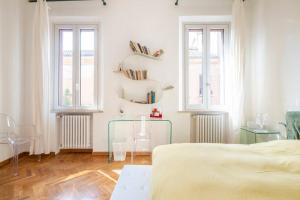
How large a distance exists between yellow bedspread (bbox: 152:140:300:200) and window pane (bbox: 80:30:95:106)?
2650mm

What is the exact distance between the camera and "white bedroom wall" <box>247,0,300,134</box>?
2582 mm

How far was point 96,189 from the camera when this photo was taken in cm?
226

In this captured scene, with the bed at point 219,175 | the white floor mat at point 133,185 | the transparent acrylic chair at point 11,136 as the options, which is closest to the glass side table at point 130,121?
the transparent acrylic chair at point 11,136

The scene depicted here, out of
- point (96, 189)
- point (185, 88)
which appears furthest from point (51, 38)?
point (96, 189)

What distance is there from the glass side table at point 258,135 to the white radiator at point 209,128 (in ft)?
1.67

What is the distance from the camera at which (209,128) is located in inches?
144

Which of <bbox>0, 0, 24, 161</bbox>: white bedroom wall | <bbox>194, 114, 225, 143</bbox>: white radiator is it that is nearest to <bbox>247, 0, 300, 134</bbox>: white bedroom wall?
<bbox>194, 114, 225, 143</bbox>: white radiator

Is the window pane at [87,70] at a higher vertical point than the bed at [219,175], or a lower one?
higher

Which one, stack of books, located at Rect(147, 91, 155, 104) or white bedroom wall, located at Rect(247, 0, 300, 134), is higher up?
white bedroom wall, located at Rect(247, 0, 300, 134)

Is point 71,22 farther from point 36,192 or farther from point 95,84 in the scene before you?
point 36,192

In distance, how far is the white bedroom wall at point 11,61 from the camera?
312cm

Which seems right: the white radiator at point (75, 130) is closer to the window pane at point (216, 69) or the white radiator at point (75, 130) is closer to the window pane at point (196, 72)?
the window pane at point (196, 72)

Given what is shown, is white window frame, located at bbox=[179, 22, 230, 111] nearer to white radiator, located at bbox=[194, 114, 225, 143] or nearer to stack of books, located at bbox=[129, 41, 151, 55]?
white radiator, located at bbox=[194, 114, 225, 143]

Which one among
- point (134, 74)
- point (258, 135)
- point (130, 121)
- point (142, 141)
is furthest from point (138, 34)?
point (258, 135)
